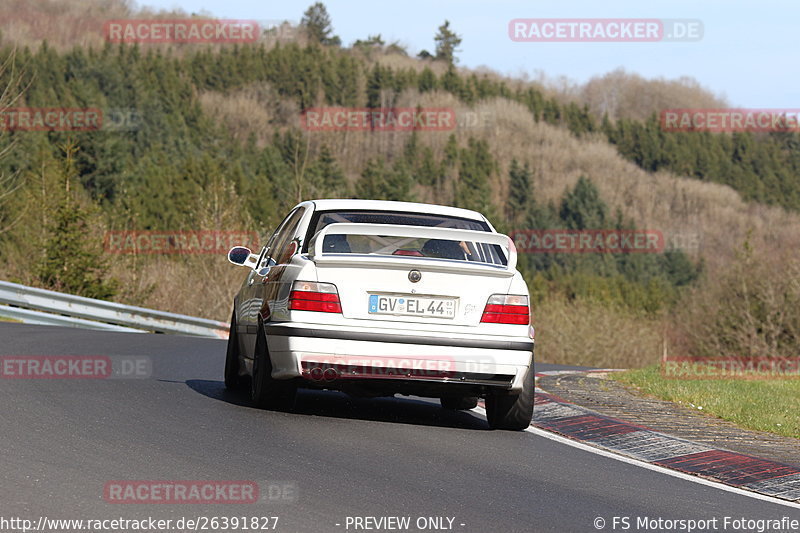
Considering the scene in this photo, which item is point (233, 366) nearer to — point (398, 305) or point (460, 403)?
point (460, 403)

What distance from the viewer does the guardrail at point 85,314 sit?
2086 cm

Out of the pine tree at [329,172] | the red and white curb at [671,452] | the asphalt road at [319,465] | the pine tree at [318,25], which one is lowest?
the red and white curb at [671,452]

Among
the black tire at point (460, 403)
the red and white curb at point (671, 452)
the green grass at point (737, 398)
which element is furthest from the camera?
the black tire at point (460, 403)

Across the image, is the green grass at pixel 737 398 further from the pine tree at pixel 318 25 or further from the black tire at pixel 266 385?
the pine tree at pixel 318 25

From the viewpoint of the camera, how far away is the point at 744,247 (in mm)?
50125

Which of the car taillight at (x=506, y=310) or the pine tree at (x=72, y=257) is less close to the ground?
Result: the car taillight at (x=506, y=310)

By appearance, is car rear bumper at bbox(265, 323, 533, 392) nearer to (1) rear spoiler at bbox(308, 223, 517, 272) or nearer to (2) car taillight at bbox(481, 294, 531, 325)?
(2) car taillight at bbox(481, 294, 531, 325)

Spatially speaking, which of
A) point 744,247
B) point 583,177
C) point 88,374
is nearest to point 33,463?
point 88,374

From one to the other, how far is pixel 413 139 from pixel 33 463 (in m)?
152

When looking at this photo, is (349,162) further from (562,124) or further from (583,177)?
(562,124)

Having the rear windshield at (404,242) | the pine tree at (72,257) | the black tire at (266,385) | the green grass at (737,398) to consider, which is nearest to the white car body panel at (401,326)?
the black tire at (266,385)

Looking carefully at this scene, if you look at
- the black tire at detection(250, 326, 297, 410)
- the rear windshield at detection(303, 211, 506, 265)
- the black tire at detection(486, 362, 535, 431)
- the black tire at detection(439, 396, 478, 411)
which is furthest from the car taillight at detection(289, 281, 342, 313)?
the black tire at detection(439, 396, 478, 411)

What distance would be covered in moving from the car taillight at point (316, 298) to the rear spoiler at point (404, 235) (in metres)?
0.20

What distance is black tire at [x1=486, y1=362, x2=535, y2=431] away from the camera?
28.9 ft
